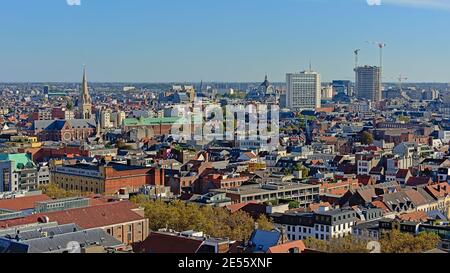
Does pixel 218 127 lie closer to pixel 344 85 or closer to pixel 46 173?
pixel 46 173

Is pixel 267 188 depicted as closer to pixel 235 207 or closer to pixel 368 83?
pixel 235 207

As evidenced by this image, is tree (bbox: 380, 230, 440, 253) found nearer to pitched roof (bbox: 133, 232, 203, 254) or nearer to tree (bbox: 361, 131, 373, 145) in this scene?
pitched roof (bbox: 133, 232, 203, 254)

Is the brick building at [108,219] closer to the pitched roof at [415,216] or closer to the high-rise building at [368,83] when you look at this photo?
the pitched roof at [415,216]

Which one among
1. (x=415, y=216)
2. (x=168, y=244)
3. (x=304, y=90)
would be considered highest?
(x=304, y=90)

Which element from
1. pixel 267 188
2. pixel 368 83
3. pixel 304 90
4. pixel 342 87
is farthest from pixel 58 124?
pixel 342 87

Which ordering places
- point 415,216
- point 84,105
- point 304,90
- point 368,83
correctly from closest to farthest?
1. point 415,216
2. point 84,105
3. point 304,90
4. point 368,83
